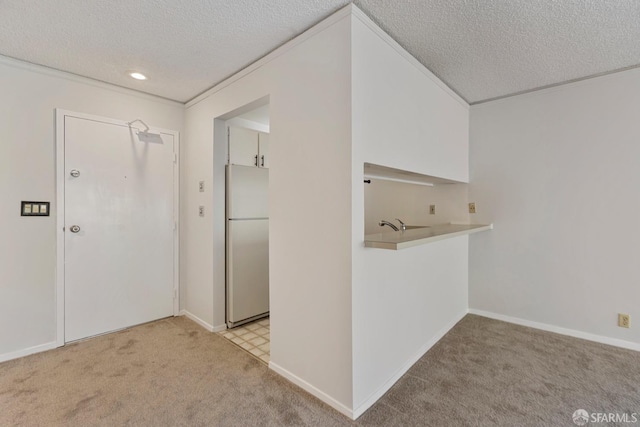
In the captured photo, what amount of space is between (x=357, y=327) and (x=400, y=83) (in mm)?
1747

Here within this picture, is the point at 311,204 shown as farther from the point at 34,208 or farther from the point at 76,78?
the point at 76,78

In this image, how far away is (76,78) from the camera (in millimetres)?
2627

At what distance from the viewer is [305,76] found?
1.97 metres

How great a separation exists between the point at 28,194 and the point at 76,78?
3.69 ft

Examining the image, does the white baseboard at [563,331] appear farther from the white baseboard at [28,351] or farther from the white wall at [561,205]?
the white baseboard at [28,351]

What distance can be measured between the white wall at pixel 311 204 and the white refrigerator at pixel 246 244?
2.87 ft

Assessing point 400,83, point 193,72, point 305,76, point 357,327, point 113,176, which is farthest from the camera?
point 113,176

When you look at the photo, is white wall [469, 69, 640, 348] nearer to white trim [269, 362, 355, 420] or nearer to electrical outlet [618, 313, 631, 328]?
electrical outlet [618, 313, 631, 328]

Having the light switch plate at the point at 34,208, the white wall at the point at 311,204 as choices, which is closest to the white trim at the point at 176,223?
the light switch plate at the point at 34,208

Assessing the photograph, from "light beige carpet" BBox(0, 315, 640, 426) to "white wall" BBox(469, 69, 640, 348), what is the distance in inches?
17.3

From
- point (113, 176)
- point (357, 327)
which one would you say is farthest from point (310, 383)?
point (113, 176)

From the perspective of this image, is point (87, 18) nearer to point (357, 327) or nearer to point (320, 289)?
point (320, 289)

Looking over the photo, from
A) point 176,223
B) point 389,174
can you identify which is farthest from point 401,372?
point 176,223

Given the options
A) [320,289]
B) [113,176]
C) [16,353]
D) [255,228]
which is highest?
[113,176]
